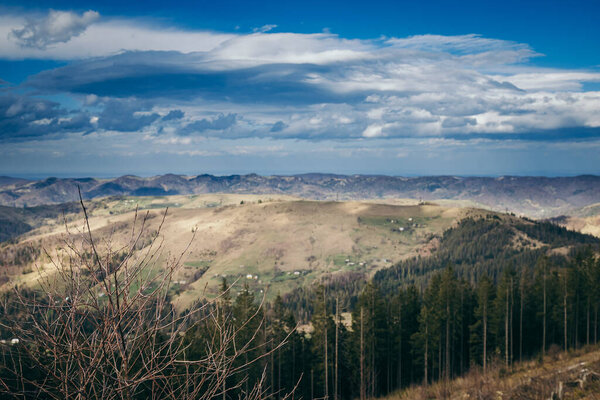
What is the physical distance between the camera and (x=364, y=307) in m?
54.8

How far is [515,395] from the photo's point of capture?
76.0 ft

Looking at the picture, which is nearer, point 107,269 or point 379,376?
point 107,269

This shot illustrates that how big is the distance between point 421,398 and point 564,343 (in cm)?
3854

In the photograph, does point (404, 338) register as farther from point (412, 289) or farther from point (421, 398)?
point (421, 398)

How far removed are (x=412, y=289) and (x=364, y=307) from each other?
1374 cm

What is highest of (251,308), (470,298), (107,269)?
(107,269)

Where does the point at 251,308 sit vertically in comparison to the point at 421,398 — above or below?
above

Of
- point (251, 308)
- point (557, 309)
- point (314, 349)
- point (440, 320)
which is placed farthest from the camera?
point (557, 309)

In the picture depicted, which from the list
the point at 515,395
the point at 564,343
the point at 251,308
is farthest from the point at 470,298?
the point at 515,395

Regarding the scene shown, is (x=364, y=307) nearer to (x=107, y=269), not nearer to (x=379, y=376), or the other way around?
(x=379, y=376)

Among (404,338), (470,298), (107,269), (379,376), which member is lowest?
(379,376)

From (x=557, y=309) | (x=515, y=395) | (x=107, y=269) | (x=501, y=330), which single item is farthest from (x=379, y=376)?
(x=107, y=269)

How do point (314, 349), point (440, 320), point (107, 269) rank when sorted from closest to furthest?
point (107, 269), point (314, 349), point (440, 320)

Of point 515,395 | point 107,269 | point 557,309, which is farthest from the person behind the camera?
point 557,309
